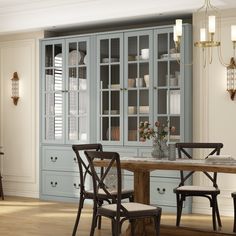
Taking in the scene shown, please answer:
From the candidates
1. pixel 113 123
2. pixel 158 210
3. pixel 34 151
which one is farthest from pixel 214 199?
pixel 34 151

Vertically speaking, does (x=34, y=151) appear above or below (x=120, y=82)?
below

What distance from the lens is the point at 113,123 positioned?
678 centimetres

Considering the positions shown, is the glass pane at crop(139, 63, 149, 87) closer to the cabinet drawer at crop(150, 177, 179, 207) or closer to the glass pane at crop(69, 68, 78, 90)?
the glass pane at crop(69, 68, 78, 90)

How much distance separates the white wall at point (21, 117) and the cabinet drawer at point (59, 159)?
0.32 metres

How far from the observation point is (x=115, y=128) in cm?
678

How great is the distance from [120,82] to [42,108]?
1290 mm

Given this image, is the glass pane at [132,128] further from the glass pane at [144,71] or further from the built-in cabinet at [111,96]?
the glass pane at [144,71]

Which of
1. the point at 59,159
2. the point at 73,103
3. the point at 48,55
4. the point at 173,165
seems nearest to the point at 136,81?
the point at 73,103

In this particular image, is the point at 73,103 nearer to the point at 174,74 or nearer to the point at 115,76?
the point at 115,76

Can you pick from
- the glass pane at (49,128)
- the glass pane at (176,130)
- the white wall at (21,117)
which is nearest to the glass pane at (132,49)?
the glass pane at (176,130)

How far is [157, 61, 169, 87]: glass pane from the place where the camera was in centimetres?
642

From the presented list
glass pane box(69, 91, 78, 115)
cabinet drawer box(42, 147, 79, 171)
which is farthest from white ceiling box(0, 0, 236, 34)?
cabinet drawer box(42, 147, 79, 171)

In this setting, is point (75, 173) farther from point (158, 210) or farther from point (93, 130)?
point (158, 210)

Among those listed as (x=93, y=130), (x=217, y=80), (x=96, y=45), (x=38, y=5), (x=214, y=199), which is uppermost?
(x=38, y=5)
